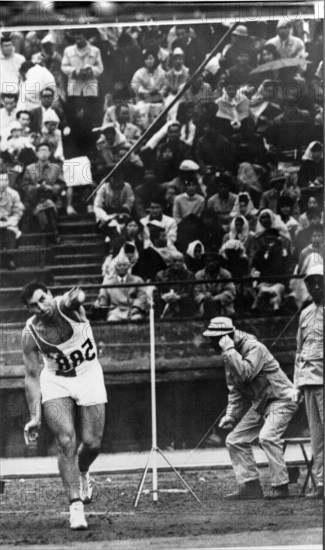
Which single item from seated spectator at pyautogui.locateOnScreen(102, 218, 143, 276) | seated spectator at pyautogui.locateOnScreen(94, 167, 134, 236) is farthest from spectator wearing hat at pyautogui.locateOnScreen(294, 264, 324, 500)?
seated spectator at pyautogui.locateOnScreen(94, 167, 134, 236)

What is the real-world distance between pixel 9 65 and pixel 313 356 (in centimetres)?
222

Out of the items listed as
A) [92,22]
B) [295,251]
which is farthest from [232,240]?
[92,22]

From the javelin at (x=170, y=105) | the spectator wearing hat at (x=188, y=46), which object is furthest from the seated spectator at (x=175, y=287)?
the spectator wearing hat at (x=188, y=46)

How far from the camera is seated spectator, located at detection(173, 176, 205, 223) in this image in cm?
1357

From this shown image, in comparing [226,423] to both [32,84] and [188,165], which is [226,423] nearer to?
[188,165]

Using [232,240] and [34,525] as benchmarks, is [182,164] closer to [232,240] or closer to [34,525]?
[232,240]

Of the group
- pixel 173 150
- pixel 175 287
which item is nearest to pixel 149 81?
pixel 173 150

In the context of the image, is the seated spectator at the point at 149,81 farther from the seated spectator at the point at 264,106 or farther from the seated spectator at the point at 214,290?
the seated spectator at the point at 214,290

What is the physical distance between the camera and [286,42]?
13.6 m

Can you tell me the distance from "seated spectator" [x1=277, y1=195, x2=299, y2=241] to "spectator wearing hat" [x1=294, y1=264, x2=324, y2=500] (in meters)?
0.23

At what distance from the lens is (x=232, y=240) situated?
13.6 m

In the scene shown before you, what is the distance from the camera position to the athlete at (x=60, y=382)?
13.6m

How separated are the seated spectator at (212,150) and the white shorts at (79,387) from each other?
3.97 feet

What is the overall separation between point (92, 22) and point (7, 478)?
2445 mm
